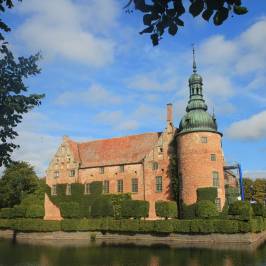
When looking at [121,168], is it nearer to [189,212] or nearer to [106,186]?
[106,186]

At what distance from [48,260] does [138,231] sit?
13161 mm

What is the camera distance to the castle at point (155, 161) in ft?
127

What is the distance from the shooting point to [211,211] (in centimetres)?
3422

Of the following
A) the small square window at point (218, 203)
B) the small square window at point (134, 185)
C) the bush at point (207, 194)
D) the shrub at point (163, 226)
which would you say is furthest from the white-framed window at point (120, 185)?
the small square window at point (218, 203)

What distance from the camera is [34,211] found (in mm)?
41094

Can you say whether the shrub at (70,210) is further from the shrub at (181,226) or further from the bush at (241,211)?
the bush at (241,211)

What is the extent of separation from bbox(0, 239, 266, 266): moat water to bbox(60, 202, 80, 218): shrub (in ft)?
39.0

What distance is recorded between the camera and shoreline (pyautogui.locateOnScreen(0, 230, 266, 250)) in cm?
3047

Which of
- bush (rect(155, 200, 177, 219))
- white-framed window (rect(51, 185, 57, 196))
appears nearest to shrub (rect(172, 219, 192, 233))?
bush (rect(155, 200, 177, 219))

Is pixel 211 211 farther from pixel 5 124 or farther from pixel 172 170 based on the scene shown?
pixel 5 124

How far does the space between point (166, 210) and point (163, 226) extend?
9.21ft

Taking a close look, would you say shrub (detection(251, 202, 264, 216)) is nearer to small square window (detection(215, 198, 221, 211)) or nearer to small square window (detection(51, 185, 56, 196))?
small square window (detection(215, 198, 221, 211))

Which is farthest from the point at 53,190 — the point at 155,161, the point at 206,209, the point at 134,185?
the point at 206,209

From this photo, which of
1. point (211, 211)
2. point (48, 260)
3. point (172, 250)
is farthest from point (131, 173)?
point (48, 260)
